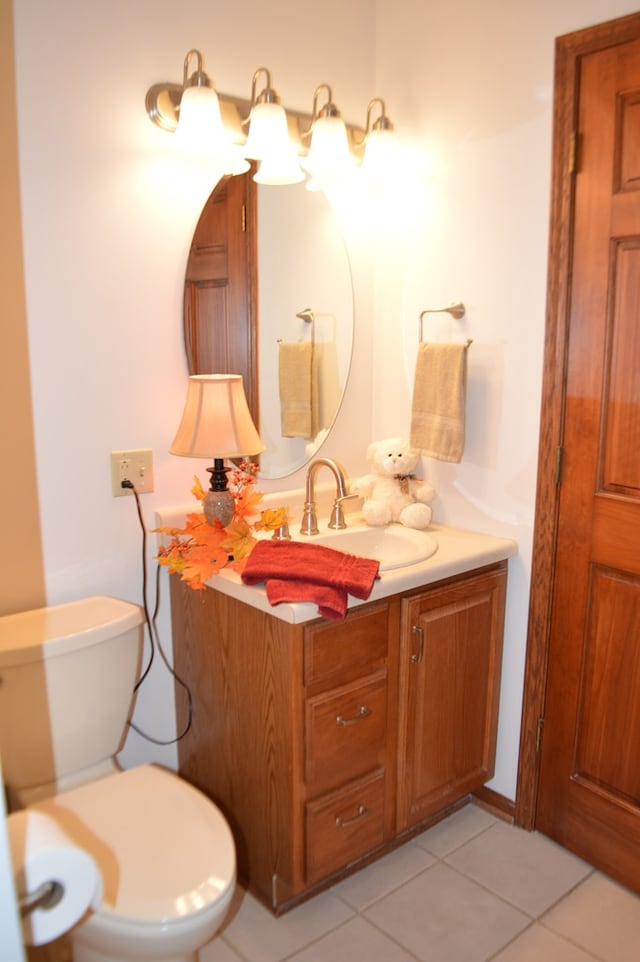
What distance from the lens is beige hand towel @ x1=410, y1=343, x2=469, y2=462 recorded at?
1.97 meters

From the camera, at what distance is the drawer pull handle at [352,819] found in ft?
5.58

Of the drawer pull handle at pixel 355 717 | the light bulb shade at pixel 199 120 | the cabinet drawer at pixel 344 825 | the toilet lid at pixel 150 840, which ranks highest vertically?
the light bulb shade at pixel 199 120

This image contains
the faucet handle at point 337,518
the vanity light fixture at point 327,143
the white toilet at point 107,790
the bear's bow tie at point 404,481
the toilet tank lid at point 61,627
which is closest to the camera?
the white toilet at point 107,790

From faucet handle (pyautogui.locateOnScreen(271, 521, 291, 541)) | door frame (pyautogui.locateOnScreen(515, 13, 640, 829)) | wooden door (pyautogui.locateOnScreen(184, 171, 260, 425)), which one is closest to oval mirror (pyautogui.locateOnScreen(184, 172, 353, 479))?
wooden door (pyautogui.locateOnScreen(184, 171, 260, 425))

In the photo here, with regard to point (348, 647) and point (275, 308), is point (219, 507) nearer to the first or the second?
point (348, 647)

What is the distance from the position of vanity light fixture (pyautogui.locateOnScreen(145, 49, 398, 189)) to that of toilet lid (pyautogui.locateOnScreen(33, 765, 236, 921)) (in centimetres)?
150

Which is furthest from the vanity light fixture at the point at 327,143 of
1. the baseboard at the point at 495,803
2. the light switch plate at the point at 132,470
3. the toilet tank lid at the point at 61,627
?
the baseboard at the point at 495,803

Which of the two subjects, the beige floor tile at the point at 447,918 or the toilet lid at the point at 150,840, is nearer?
the toilet lid at the point at 150,840

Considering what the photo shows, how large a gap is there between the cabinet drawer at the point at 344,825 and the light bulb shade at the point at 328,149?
5.34ft

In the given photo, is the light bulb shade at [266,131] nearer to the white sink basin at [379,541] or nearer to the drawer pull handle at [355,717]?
the white sink basin at [379,541]

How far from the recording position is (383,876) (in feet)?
6.09

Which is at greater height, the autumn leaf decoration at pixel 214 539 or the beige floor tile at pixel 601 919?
the autumn leaf decoration at pixel 214 539

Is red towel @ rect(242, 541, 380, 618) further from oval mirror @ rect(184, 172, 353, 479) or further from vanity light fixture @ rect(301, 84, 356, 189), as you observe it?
vanity light fixture @ rect(301, 84, 356, 189)

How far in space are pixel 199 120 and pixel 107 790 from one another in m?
1.53
